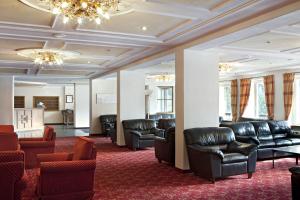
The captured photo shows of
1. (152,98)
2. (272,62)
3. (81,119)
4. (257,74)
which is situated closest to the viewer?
(272,62)

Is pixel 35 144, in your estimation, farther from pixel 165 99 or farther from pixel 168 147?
pixel 165 99

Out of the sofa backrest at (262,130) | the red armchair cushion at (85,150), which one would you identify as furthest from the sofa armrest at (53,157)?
the sofa backrest at (262,130)

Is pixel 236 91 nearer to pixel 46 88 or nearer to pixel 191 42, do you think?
pixel 191 42

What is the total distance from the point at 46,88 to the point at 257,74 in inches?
572

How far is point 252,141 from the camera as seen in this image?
6.75 m

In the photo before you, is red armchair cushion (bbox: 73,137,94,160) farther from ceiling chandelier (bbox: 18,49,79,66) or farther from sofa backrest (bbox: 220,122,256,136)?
sofa backrest (bbox: 220,122,256,136)

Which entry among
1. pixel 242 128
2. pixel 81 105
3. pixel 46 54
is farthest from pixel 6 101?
pixel 242 128

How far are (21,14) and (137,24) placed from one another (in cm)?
177

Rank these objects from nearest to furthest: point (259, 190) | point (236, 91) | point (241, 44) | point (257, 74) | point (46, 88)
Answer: point (259, 190) → point (241, 44) → point (257, 74) → point (236, 91) → point (46, 88)

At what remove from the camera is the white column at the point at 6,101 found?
12.8 meters

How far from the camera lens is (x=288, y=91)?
10.2 m

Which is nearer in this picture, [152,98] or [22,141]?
[22,141]

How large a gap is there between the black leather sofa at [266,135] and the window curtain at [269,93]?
2213 millimetres

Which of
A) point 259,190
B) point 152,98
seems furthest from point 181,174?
point 152,98
